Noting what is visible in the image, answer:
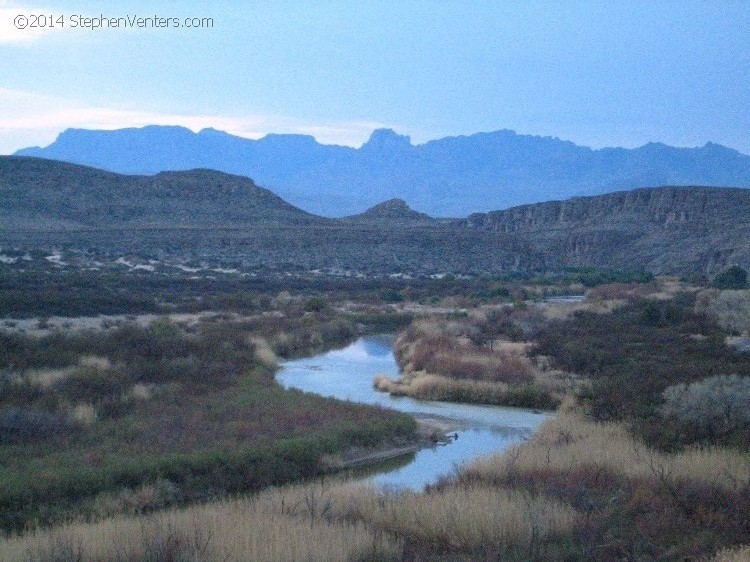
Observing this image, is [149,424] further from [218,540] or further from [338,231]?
[338,231]

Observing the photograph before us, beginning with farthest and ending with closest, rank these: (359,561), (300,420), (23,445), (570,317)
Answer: (570,317) < (300,420) < (23,445) < (359,561)

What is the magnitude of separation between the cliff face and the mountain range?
14 cm

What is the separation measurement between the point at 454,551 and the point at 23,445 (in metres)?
9.56

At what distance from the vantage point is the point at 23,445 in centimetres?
1661

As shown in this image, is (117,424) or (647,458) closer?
(647,458)

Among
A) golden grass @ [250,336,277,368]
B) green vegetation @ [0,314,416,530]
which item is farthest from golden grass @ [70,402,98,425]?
golden grass @ [250,336,277,368]

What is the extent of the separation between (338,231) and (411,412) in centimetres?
6610

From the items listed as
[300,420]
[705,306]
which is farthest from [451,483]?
[705,306]

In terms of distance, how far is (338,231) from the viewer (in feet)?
298

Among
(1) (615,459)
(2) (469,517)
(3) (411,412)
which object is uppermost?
(2) (469,517)

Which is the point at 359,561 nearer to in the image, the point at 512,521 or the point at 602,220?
the point at 512,521

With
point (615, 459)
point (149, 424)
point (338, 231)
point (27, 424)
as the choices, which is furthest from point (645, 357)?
point (338, 231)

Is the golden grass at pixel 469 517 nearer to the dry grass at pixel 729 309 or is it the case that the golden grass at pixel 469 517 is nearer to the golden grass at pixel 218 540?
the golden grass at pixel 218 540

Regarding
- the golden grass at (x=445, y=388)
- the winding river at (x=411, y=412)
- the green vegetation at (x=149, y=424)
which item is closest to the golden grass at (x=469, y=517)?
the winding river at (x=411, y=412)
